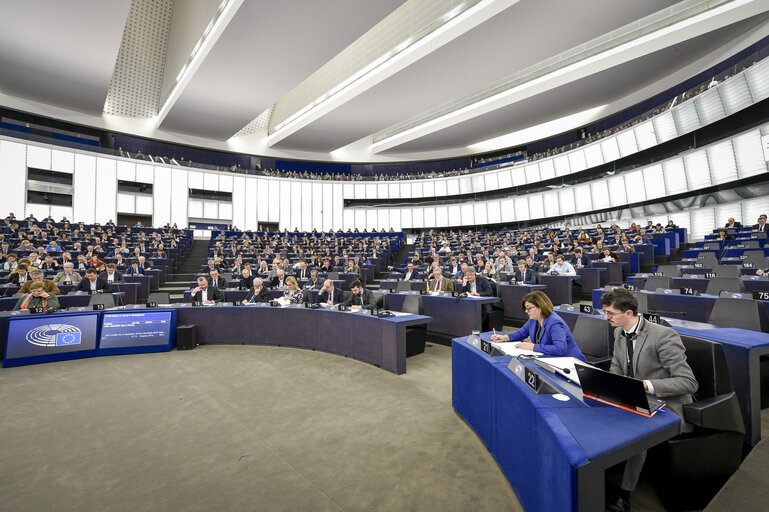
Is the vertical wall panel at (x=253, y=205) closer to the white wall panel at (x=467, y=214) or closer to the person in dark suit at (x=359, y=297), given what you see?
the white wall panel at (x=467, y=214)

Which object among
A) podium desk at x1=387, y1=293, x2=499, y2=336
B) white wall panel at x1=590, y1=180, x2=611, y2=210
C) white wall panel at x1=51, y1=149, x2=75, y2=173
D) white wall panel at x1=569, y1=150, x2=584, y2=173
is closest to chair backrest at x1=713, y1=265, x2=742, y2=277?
podium desk at x1=387, y1=293, x2=499, y2=336

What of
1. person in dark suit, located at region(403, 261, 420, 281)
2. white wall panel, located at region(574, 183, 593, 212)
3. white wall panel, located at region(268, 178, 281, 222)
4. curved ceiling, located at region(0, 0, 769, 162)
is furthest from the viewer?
white wall panel, located at region(268, 178, 281, 222)

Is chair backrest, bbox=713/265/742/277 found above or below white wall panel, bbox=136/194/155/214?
below

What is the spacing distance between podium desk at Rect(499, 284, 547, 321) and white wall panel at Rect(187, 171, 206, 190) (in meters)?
22.3

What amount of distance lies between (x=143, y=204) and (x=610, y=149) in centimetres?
2720

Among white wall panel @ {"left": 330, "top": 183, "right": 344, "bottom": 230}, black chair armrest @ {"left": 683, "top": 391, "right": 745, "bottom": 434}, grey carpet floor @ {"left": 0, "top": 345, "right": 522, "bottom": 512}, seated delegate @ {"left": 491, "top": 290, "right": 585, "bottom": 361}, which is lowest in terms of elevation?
grey carpet floor @ {"left": 0, "top": 345, "right": 522, "bottom": 512}

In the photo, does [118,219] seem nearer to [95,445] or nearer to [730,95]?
[95,445]

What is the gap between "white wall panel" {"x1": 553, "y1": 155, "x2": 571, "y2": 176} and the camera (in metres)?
20.2

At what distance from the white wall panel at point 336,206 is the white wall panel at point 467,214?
9.64 metres

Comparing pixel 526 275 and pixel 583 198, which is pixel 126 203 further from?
pixel 583 198

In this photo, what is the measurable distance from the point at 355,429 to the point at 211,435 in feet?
4.22

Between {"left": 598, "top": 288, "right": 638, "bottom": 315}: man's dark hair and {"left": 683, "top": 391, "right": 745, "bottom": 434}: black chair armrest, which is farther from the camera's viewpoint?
{"left": 598, "top": 288, "right": 638, "bottom": 315}: man's dark hair

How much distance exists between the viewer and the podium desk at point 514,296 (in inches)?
273

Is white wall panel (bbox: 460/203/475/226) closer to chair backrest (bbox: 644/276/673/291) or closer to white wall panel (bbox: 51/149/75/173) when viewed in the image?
chair backrest (bbox: 644/276/673/291)
